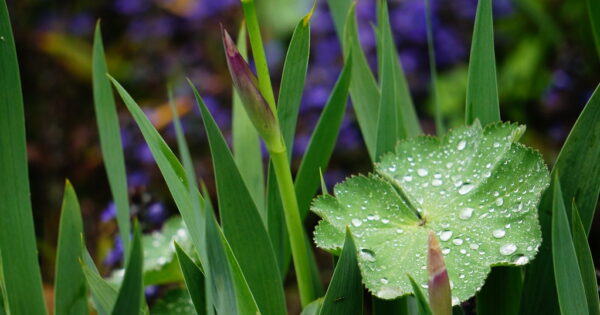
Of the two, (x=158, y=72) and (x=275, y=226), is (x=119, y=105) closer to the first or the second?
(x=158, y=72)

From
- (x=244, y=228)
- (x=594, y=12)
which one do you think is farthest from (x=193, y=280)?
(x=594, y=12)

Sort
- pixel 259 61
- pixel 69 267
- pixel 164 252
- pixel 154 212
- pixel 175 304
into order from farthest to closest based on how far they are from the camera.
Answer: pixel 154 212, pixel 164 252, pixel 175 304, pixel 69 267, pixel 259 61

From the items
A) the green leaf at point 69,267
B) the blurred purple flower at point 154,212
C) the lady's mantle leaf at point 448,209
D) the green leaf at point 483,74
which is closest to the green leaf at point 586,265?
the lady's mantle leaf at point 448,209

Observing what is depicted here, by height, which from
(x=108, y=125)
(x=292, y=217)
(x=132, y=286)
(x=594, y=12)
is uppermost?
(x=594, y=12)

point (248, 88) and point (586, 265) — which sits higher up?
point (248, 88)

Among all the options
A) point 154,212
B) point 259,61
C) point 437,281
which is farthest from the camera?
point 154,212

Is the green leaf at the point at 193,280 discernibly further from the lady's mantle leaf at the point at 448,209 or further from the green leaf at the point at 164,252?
the green leaf at the point at 164,252

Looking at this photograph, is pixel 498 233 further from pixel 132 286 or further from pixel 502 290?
pixel 132 286
